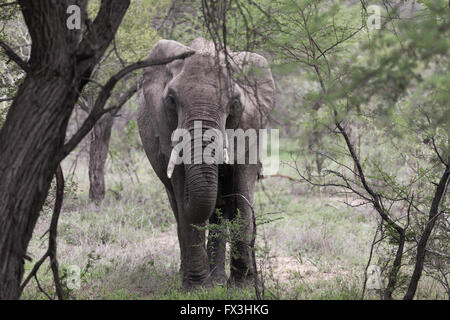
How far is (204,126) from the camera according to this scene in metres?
6.30

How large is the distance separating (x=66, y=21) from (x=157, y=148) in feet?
12.7

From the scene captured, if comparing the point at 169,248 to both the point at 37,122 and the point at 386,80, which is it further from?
the point at 386,80

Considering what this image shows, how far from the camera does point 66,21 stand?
4.24 meters

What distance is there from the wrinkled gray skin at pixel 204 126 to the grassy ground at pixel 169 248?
333 mm

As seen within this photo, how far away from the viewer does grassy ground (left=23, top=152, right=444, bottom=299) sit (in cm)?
645

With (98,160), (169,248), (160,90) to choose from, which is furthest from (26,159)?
(98,160)

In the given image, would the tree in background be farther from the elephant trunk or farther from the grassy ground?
the elephant trunk

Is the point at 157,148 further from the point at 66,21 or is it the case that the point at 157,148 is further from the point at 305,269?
the point at 66,21

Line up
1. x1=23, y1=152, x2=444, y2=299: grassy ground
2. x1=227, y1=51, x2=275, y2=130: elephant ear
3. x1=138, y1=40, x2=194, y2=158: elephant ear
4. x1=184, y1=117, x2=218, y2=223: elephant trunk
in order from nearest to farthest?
1. x1=184, y1=117, x2=218, y2=223: elephant trunk
2. x1=23, y1=152, x2=444, y2=299: grassy ground
3. x1=227, y1=51, x2=275, y2=130: elephant ear
4. x1=138, y1=40, x2=194, y2=158: elephant ear

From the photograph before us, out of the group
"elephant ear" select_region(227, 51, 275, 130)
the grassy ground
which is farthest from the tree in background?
the grassy ground
